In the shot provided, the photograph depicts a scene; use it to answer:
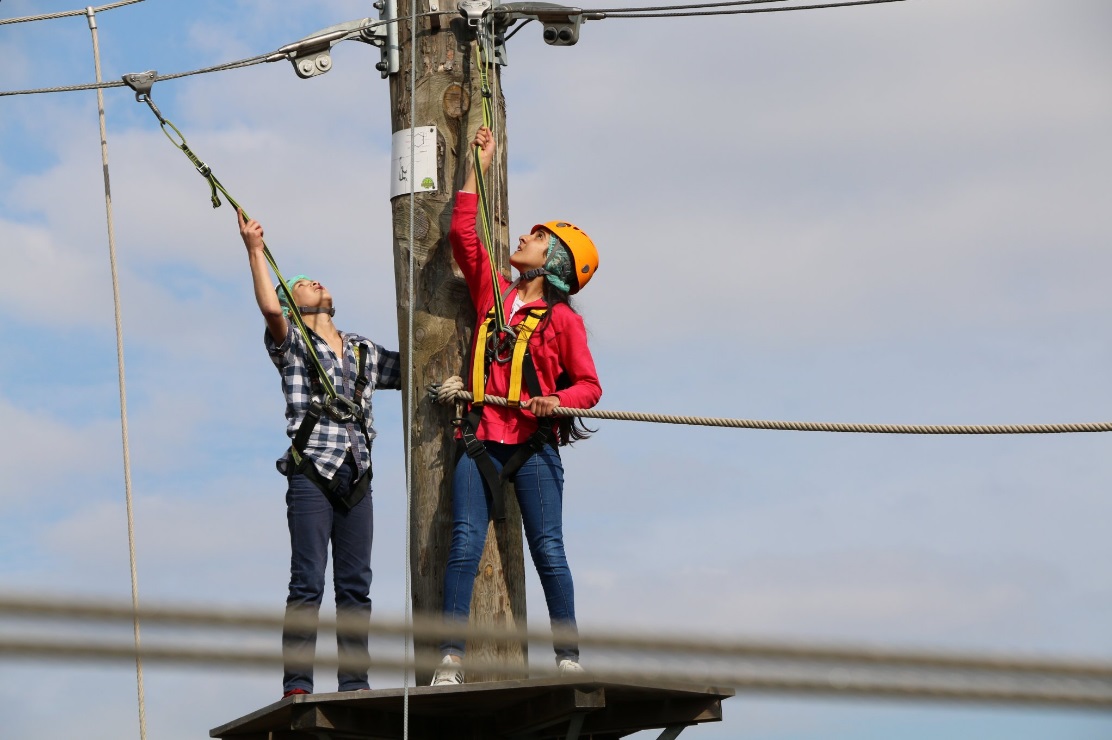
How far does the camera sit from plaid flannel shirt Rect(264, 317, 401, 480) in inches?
229

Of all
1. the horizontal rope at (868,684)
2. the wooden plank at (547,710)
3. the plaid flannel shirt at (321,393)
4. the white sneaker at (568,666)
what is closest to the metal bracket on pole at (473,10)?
the plaid flannel shirt at (321,393)

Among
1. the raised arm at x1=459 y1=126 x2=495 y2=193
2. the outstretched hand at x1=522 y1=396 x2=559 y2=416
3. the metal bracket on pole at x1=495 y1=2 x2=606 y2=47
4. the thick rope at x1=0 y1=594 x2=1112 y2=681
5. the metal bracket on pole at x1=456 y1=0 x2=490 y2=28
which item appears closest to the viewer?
the thick rope at x1=0 y1=594 x2=1112 y2=681

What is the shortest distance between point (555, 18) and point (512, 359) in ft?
4.97

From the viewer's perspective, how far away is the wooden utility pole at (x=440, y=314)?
592 centimetres

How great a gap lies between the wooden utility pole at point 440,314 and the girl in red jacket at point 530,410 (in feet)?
0.32

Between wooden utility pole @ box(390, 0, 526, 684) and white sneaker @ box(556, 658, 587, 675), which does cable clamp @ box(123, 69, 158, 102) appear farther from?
white sneaker @ box(556, 658, 587, 675)

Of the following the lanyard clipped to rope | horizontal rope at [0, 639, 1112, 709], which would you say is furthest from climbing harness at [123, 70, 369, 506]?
horizontal rope at [0, 639, 1112, 709]

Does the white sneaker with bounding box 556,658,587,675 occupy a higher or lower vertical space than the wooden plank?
higher

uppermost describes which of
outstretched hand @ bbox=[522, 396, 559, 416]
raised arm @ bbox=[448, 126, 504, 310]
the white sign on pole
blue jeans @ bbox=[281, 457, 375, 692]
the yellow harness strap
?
the white sign on pole

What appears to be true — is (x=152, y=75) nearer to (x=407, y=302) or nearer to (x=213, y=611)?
(x=407, y=302)

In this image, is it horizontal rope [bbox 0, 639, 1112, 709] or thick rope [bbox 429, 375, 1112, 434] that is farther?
thick rope [bbox 429, 375, 1112, 434]

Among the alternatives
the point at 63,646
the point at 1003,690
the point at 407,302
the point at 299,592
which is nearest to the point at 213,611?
the point at 63,646

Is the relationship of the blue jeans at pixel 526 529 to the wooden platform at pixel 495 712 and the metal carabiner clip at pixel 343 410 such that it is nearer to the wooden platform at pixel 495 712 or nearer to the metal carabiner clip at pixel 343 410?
the wooden platform at pixel 495 712

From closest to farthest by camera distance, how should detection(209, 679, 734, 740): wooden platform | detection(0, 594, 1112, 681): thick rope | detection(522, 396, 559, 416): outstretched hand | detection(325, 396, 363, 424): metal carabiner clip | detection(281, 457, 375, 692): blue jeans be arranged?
detection(0, 594, 1112, 681): thick rope → detection(209, 679, 734, 740): wooden platform → detection(281, 457, 375, 692): blue jeans → detection(522, 396, 559, 416): outstretched hand → detection(325, 396, 363, 424): metal carabiner clip
